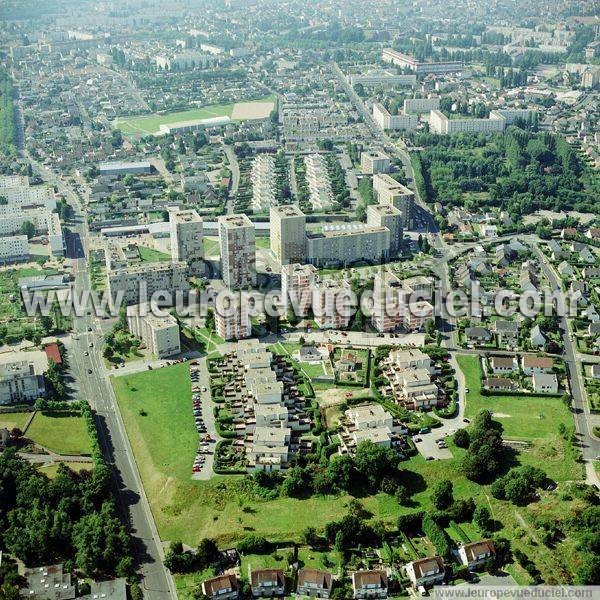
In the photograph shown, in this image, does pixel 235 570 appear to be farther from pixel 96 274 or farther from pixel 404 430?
pixel 96 274

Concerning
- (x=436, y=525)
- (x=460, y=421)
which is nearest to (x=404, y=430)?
(x=460, y=421)

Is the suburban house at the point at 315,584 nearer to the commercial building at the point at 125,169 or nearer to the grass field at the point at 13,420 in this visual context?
the grass field at the point at 13,420

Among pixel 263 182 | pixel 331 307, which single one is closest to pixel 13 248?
pixel 263 182

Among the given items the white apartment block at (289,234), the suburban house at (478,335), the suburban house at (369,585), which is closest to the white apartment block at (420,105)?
the white apartment block at (289,234)

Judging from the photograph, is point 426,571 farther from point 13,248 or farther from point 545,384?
point 13,248

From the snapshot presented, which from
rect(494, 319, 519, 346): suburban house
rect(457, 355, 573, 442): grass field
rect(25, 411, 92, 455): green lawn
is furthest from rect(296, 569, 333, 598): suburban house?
rect(494, 319, 519, 346): suburban house
